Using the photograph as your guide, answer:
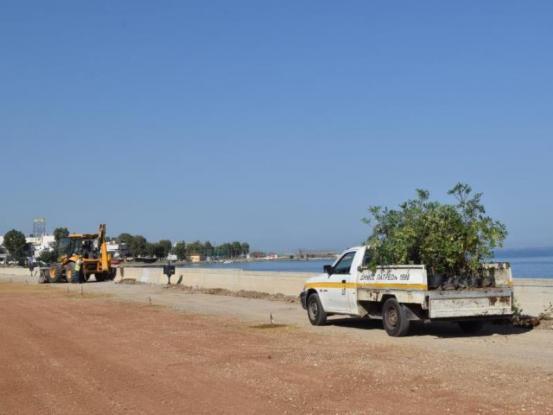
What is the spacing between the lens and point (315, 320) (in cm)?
1805

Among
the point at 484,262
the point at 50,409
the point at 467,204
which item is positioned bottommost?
the point at 50,409

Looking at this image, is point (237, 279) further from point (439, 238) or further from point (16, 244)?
point (16, 244)

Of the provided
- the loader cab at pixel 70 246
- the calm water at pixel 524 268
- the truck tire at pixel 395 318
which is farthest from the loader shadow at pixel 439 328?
the loader cab at pixel 70 246

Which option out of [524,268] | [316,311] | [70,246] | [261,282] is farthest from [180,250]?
[316,311]

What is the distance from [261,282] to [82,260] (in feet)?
72.6

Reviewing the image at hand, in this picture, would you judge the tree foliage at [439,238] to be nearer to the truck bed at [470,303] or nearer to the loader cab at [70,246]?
the truck bed at [470,303]

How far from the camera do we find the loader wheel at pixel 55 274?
1980 inches

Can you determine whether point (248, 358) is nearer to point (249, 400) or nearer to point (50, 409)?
point (249, 400)

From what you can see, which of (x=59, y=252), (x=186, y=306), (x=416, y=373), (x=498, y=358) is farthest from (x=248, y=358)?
(x=59, y=252)

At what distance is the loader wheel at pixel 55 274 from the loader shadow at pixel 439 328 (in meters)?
35.3

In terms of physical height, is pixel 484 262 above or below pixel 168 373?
above

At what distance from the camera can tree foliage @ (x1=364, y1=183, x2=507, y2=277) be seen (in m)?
15.5

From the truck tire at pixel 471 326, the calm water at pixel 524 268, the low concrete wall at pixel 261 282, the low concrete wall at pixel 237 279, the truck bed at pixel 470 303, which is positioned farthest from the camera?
→ the calm water at pixel 524 268

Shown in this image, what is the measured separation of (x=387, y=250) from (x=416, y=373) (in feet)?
19.0
